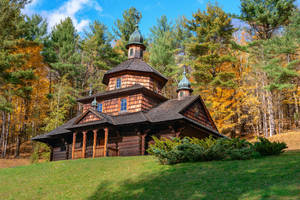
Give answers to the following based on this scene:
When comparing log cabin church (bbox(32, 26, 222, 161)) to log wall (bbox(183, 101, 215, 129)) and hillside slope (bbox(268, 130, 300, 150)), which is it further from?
hillside slope (bbox(268, 130, 300, 150))

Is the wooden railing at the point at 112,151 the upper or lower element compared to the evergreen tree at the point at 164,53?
lower

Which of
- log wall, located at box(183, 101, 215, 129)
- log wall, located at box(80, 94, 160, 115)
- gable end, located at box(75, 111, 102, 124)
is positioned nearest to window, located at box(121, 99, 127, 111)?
log wall, located at box(80, 94, 160, 115)

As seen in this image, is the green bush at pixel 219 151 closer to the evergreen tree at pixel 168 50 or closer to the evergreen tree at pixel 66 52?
the evergreen tree at pixel 168 50

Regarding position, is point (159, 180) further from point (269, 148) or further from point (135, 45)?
point (135, 45)

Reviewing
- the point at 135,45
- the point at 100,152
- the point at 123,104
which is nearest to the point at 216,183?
the point at 100,152

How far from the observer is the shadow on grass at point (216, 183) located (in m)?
9.15

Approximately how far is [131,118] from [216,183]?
44.7ft

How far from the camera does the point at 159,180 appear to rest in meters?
12.3

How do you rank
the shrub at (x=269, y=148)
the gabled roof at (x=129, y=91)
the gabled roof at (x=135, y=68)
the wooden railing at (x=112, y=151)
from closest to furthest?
the shrub at (x=269, y=148) < the wooden railing at (x=112, y=151) < the gabled roof at (x=129, y=91) < the gabled roof at (x=135, y=68)

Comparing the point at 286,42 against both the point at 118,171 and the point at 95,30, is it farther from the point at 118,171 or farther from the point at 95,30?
the point at 95,30

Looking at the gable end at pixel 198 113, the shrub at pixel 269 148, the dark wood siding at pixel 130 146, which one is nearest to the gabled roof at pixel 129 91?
the gable end at pixel 198 113

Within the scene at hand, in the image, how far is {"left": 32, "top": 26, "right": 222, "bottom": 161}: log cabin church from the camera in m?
23.0

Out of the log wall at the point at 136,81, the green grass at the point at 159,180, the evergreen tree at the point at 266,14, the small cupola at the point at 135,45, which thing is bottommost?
the green grass at the point at 159,180

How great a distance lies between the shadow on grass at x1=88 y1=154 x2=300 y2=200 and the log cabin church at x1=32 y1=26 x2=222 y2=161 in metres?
9.13
